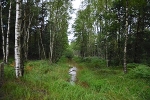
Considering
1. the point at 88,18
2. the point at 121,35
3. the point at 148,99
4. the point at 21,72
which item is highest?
the point at 88,18

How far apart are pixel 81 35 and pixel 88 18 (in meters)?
7.38

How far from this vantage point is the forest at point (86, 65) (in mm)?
8008

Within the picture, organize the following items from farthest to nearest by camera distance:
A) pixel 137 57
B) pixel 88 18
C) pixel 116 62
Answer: pixel 88 18 → pixel 116 62 → pixel 137 57

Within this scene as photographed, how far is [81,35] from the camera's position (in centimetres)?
3966

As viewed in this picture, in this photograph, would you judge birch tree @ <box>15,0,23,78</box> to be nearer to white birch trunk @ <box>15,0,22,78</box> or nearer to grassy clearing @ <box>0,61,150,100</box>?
white birch trunk @ <box>15,0,22,78</box>

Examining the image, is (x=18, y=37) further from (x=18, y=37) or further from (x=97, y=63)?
(x=97, y=63)

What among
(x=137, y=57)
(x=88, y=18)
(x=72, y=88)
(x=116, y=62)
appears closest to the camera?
(x=72, y=88)

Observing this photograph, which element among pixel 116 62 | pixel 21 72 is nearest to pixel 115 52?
pixel 116 62

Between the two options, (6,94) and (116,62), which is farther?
(116,62)

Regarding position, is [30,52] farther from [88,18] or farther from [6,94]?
[6,94]

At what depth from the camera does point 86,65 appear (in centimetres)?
2458

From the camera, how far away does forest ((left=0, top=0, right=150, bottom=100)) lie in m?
8.01

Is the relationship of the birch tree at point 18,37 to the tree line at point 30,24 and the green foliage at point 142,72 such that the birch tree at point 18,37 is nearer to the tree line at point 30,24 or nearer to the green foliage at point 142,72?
the tree line at point 30,24

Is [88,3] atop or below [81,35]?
atop
